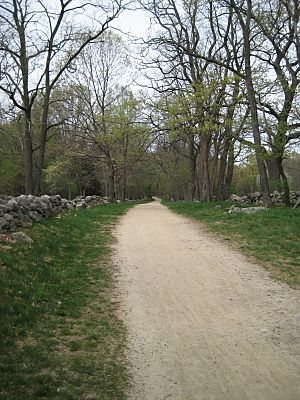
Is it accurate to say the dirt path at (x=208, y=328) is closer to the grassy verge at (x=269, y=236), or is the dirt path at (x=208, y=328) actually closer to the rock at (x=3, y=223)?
the grassy verge at (x=269, y=236)

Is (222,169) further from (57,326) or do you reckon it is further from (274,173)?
(57,326)

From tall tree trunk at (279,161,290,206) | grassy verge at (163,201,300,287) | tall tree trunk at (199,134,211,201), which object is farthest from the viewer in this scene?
tall tree trunk at (199,134,211,201)

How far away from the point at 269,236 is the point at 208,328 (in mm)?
6317

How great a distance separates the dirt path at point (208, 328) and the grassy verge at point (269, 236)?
1.71 feet

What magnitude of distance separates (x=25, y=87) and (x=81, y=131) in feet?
34.0

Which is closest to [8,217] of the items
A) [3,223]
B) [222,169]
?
[3,223]

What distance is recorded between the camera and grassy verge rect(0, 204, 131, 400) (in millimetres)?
3680

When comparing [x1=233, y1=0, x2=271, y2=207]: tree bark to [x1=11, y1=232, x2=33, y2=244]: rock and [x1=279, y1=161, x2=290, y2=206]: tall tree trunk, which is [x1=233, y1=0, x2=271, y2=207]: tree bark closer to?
[x1=279, y1=161, x2=290, y2=206]: tall tree trunk

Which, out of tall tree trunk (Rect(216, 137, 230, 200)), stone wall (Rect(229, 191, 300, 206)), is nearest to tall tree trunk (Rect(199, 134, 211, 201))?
tall tree trunk (Rect(216, 137, 230, 200))

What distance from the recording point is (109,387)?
12.2 feet

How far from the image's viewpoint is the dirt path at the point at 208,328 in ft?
12.5

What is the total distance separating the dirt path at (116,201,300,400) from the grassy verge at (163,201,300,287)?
52 cm

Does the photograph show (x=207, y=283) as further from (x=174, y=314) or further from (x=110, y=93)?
(x=110, y=93)

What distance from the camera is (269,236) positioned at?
10.9 metres
